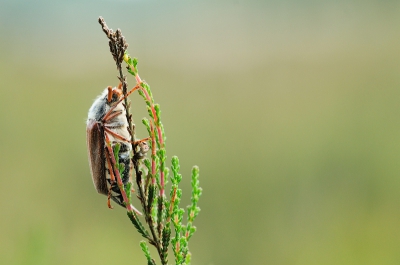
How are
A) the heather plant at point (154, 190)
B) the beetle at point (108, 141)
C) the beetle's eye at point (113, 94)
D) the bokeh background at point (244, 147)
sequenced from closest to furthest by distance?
the heather plant at point (154, 190) → the beetle at point (108, 141) → the beetle's eye at point (113, 94) → the bokeh background at point (244, 147)

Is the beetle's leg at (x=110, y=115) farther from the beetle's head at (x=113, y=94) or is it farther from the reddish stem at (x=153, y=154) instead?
the reddish stem at (x=153, y=154)

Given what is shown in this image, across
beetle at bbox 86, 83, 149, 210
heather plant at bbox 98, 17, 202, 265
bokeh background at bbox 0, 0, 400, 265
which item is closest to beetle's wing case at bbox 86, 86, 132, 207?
beetle at bbox 86, 83, 149, 210

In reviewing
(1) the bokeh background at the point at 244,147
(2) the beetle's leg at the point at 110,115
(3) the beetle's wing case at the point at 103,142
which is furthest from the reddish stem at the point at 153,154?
(1) the bokeh background at the point at 244,147

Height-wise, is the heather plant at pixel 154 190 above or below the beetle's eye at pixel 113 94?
below

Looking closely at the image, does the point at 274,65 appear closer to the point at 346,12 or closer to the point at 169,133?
the point at 169,133

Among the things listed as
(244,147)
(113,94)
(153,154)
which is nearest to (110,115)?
(113,94)

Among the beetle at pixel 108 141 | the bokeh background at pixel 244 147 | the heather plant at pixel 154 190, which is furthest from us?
the bokeh background at pixel 244 147

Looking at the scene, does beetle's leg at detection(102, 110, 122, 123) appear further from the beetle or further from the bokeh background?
the bokeh background
